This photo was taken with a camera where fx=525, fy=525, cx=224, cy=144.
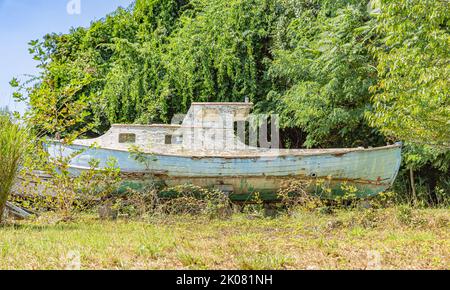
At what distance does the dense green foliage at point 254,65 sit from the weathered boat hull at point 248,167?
707 millimetres

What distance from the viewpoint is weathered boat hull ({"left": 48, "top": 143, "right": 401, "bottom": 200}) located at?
10875 millimetres

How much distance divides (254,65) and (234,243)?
1075cm

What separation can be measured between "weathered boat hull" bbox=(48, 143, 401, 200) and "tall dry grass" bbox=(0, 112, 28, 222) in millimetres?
3156

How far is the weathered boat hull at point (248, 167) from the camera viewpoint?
1088cm

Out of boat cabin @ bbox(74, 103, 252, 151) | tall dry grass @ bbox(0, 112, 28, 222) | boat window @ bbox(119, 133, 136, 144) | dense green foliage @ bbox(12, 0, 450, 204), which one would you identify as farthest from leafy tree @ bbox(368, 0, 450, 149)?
tall dry grass @ bbox(0, 112, 28, 222)

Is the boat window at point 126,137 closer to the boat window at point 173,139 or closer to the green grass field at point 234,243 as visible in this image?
the boat window at point 173,139

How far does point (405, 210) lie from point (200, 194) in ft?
14.4

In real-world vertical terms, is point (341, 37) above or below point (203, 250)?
above

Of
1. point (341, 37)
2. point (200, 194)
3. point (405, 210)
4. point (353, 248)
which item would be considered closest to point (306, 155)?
point (200, 194)

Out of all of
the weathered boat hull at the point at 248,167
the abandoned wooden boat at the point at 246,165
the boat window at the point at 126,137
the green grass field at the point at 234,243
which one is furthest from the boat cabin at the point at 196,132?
the green grass field at the point at 234,243

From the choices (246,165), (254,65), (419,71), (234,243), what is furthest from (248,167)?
(254,65)

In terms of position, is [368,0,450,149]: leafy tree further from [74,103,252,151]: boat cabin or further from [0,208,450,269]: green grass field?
[74,103,252,151]: boat cabin
